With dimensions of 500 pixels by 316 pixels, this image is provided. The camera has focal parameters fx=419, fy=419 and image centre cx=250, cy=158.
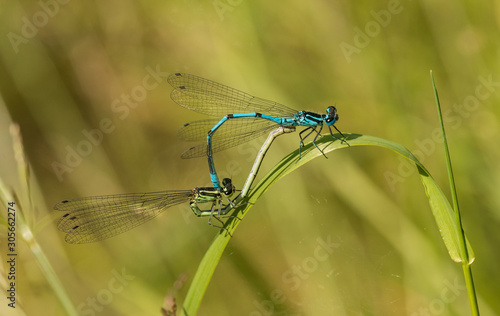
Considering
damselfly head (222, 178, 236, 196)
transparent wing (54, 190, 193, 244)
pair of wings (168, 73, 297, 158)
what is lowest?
damselfly head (222, 178, 236, 196)

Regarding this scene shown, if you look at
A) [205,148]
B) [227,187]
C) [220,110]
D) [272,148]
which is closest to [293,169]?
[227,187]

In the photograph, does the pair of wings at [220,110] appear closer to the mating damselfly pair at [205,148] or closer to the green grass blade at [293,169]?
the mating damselfly pair at [205,148]

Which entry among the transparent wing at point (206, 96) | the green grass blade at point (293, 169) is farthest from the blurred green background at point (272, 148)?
the green grass blade at point (293, 169)

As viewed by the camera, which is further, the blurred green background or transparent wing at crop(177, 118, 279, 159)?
transparent wing at crop(177, 118, 279, 159)

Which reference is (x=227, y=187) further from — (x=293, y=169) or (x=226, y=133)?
(x=293, y=169)

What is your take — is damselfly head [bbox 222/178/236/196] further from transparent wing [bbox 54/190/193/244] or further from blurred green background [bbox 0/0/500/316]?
blurred green background [bbox 0/0/500/316]

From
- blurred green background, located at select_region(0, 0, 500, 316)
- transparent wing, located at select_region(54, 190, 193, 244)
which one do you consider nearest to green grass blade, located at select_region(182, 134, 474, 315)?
transparent wing, located at select_region(54, 190, 193, 244)
